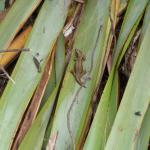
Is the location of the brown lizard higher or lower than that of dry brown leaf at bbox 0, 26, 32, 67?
lower

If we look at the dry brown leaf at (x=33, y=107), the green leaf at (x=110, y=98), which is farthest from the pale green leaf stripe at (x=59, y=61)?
the green leaf at (x=110, y=98)

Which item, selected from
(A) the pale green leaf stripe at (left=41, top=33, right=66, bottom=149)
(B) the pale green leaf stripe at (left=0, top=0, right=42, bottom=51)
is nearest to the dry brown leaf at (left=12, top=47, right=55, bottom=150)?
(A) the pale green leaf stripe at (left=41, top=33, right=66, bottom=149)

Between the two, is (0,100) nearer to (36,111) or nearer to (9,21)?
(36,111)

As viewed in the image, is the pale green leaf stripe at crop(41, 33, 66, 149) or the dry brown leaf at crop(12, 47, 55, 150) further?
the pale green leaf stripe at crop(41, 33, 66, 149)

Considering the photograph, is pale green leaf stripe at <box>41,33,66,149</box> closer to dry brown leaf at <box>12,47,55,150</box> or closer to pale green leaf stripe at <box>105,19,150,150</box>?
dry brown leaf at <box>12,47,55,150</box>

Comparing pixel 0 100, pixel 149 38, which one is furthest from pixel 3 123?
pixel 149 38

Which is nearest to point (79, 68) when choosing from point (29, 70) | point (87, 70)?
point (87, 70)

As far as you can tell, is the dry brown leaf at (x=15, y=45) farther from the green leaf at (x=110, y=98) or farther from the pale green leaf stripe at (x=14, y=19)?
the green leaf at (x=110, y=98)
